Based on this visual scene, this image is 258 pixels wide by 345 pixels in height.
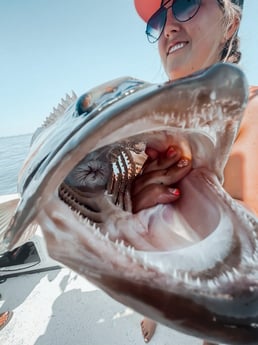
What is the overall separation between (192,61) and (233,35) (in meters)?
0.36

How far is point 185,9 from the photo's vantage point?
2145 mm

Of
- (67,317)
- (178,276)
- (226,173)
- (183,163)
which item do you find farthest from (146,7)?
(67,317)

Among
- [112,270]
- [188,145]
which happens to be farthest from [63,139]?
[188,145]

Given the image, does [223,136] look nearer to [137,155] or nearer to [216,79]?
[216,79]

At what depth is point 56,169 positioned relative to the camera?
2.04 feet

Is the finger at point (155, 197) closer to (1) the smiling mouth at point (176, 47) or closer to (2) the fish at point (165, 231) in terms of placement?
(2) the fish at point (165, 231)

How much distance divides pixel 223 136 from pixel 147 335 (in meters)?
1.76

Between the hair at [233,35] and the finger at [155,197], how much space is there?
155 centimetres

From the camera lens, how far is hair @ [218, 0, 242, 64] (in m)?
2.03

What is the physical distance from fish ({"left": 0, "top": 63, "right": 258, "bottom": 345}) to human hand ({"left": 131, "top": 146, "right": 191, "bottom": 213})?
146 millimetres

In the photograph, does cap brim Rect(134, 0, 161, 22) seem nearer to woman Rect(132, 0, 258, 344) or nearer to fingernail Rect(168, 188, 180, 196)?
woman Rect(132, 0, 258, 344)

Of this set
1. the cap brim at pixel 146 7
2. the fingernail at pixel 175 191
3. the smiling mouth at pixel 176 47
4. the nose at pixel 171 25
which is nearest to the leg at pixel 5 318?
the fingernail at pixel 175 191

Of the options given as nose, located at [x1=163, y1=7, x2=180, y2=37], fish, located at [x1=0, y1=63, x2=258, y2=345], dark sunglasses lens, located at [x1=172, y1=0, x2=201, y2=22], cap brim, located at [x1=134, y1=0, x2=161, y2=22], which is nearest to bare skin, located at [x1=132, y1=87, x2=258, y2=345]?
fish, located at [x1=0, y1=63, x2=258, y2=345]

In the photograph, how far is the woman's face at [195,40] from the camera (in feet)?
6.76
